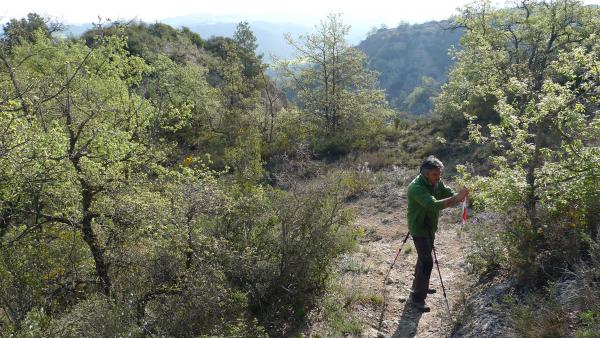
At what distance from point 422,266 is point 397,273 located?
1.83 meters

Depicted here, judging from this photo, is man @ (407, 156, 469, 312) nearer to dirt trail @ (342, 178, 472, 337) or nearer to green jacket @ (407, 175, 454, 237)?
green jacket @ (407, 175, 454, 237)

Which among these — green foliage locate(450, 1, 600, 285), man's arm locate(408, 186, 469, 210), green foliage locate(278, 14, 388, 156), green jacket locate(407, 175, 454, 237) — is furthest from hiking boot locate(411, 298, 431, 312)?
green foliage locate(278, 14, 388, 156)

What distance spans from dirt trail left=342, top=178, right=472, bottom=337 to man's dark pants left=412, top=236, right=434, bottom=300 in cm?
28

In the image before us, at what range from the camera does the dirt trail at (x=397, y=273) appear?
230 inches

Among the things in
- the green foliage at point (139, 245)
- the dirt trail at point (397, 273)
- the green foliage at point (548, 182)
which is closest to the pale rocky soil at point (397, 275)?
the dirt trail at point (397, 273)

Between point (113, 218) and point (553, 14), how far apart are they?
52.5 ft

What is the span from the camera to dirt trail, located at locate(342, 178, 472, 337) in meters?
5.85

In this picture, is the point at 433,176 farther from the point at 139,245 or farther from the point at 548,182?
the point at 139,245

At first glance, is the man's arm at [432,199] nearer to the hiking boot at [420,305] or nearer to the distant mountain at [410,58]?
the hiking boot at [420,305]

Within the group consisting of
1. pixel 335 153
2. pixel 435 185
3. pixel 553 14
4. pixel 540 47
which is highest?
pixel 553 14

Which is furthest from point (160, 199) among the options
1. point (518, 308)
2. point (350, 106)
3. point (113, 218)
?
point (350, 106)

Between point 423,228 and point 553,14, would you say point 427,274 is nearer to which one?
point 423,228

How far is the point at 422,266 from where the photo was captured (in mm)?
5910

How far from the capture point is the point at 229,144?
684 inches
